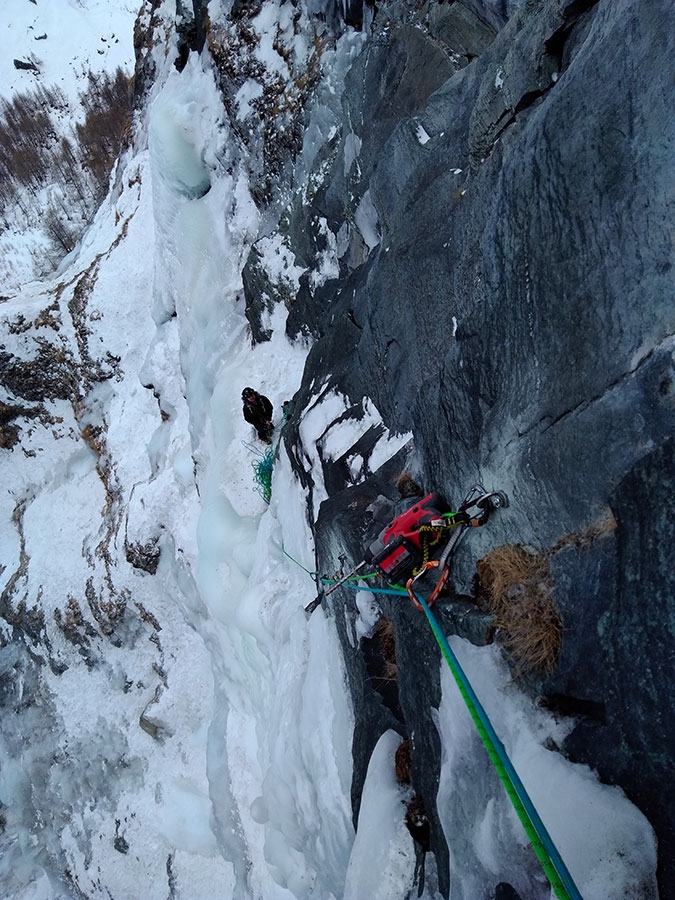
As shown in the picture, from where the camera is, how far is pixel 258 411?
248 inches

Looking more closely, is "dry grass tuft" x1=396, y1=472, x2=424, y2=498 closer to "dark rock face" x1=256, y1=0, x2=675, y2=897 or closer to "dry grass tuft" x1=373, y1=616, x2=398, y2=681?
"dark rock face" x1=256, y1=0, x2=675, y2=897

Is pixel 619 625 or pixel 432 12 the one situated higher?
pixel 432 12

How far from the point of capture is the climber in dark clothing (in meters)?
6.25

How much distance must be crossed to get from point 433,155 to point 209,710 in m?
7.58

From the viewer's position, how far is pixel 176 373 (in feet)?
29.8

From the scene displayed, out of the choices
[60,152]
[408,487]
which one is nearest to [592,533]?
[408,487]

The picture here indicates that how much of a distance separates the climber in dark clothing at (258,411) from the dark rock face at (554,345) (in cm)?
206

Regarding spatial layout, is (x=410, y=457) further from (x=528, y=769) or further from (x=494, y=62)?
(x=494, y=62)

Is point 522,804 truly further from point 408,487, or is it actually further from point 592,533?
point 408,487

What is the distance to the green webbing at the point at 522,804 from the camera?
1809mm

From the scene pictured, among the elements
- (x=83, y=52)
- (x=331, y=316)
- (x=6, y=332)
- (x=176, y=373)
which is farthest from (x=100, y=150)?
(x=331, y=316)

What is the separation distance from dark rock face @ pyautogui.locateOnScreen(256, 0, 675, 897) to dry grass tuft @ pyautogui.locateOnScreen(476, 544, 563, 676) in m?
0.07

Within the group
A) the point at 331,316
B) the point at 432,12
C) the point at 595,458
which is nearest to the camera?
the point at 595,458

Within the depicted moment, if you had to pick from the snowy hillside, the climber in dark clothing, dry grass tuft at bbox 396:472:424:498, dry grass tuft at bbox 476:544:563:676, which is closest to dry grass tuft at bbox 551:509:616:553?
dry grass tuft at bbox 476:544:563:676
